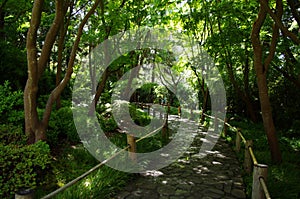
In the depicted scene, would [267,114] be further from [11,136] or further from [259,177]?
[11,136]

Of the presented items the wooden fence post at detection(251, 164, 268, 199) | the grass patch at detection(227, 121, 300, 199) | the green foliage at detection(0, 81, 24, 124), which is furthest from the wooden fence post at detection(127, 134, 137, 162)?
the green foliage at detection(0, 81, 24, 124)

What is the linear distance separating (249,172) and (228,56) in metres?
7.04

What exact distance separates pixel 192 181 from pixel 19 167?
3388mm

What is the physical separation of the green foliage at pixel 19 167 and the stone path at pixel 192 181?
5.35ft

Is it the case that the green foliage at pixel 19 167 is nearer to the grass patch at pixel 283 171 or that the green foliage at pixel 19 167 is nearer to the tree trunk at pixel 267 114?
the grass patch at pixel 283 171

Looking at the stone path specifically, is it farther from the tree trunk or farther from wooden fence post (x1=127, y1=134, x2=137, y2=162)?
the tree trunk

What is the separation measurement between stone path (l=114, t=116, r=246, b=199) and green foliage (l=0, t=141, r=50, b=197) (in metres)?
1.63

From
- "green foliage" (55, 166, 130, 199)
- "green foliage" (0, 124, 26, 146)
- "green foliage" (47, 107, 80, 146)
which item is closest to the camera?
"green foliage" (55, 166, 130, 199)

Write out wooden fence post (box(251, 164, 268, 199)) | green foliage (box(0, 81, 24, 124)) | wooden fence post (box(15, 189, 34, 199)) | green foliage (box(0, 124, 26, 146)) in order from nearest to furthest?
wooden fence post (box(15, 189, 34, 199)), wooden fence post (box(251, 164, 268, 199)), green foliage (box(0, 124, 26, 146)), green foliage (box(0, 81, 24, 124))

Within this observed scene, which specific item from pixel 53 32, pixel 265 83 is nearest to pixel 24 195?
pixel 53 32

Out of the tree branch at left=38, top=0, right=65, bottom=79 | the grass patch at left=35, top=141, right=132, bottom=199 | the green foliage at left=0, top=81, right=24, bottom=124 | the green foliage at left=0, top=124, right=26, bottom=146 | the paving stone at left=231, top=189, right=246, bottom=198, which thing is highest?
the tree branch at left=38, top=0, right=65, bottom=79

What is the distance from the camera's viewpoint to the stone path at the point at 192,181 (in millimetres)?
4594

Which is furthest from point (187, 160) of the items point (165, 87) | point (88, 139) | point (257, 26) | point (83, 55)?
point (165, 87)

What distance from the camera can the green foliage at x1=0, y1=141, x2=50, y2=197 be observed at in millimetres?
4297
